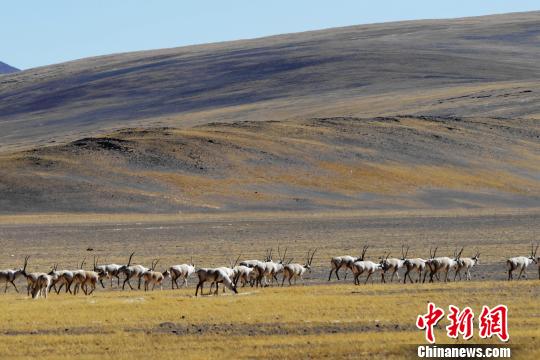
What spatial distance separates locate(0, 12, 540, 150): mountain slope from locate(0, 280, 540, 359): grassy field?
3311 inches

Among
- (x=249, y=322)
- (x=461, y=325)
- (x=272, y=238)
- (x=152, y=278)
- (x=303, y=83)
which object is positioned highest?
(x=303, y=83)

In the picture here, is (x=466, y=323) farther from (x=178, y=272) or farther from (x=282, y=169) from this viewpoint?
(x=282, y=169)

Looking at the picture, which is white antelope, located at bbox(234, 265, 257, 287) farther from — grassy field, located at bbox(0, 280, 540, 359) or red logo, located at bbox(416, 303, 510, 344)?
red logo, located at bbox(416, 303, 510, 344)

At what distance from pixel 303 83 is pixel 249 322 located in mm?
132328

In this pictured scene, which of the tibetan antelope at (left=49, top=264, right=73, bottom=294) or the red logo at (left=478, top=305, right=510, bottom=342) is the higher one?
the red logo at (left=478, top=305, right=510, bottom=342)

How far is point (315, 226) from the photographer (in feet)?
186

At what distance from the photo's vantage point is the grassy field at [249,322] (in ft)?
Result: 65.4

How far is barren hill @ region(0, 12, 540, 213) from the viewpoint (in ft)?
236

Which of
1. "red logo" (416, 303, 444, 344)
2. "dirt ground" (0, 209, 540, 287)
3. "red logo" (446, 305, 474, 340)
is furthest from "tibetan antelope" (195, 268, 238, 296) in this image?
"red logo" (446, 305, 474, 340)

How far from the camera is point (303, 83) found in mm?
154125

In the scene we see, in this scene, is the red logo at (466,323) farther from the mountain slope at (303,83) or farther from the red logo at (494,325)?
the mountain slope at (303,83)

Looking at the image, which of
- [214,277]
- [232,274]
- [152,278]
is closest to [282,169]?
[152,278]

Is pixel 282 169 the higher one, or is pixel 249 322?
pixel 249 322

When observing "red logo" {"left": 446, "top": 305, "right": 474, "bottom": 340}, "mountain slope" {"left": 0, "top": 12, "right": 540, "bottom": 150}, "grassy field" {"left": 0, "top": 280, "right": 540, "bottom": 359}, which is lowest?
"grassy field" {"left": 0, "top": 280, "right": 540, "bottom": 359}
